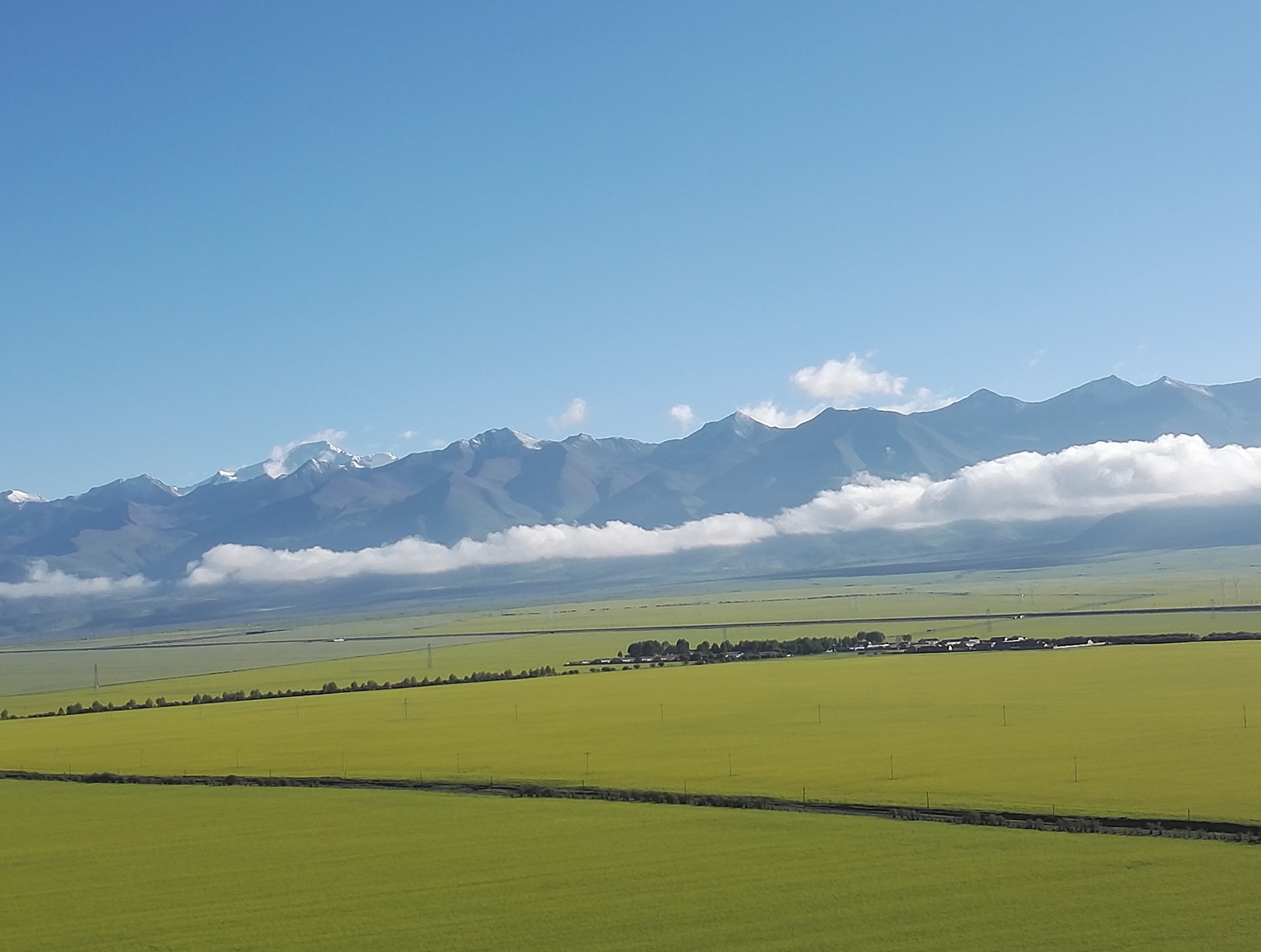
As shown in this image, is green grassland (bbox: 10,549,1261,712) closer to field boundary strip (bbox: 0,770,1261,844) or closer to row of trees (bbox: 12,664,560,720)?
row of trees (bbox: 12,664,560,720)

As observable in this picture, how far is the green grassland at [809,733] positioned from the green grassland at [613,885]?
5509 millimetres

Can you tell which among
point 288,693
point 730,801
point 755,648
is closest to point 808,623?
point 755,648

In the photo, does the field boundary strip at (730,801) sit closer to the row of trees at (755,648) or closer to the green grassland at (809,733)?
the green grassland at (809,733)

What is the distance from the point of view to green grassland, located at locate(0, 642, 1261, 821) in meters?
40.7

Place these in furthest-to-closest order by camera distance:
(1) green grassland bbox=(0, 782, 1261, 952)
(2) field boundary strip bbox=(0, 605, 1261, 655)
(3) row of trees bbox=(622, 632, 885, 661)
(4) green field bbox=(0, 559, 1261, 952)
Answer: (2) field boundary strip bbox=(0, 605, 1261, 655), (3) row of trees bbox=(622, 632, 885, 661), (4) green field bbox=(0, 559, 1261, 952), (1) green grassland bbox=(0, 782, 1261, 952)

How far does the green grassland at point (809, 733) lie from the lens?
40656 millimetres

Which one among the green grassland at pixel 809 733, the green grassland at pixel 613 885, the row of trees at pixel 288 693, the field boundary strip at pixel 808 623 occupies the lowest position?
the green grassland at pixel 613 885

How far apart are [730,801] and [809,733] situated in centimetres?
1696

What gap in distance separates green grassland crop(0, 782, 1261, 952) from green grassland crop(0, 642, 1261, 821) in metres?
5.51

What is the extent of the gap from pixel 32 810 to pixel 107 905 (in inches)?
683

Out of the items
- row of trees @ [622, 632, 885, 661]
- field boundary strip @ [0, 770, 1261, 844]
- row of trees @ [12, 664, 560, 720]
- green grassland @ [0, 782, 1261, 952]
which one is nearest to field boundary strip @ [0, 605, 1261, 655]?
row of trees @ [622, 632, 885, 661]

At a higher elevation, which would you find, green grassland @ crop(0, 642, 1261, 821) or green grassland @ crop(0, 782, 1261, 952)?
green grassland @ crop(0, 642, 1261, 821)

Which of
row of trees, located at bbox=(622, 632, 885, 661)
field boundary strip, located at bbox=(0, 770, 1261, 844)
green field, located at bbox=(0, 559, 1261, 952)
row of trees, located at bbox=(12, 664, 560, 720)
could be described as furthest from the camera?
row of trees, located at bbox=(622, 632, 885, 661)

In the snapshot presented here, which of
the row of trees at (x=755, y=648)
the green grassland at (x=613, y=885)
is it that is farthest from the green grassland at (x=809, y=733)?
the row of trees at (x=755, y=648)
